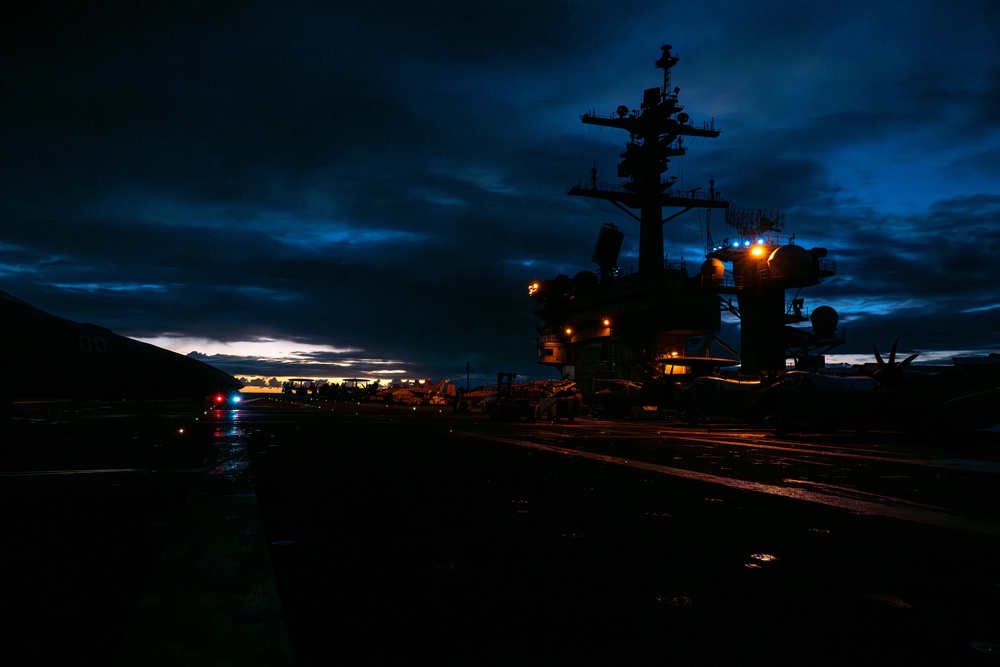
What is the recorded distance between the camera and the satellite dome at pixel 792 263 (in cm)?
5491

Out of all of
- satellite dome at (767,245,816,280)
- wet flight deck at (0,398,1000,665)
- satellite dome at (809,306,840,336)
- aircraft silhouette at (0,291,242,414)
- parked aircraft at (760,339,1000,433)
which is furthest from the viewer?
satellite dome at (809,306,840,336)

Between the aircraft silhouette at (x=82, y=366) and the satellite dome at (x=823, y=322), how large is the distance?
218 ft

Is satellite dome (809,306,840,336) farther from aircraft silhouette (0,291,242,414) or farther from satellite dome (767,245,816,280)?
aircraft silhouette (0,291,242,414)

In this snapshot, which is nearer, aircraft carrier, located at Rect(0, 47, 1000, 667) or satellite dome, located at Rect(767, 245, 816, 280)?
aircraft carrier, located at Rect(0, 47, 1000, 667)

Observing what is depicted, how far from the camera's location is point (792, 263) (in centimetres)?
Answer: 5509

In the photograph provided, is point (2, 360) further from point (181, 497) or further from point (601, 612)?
point (601, 612)

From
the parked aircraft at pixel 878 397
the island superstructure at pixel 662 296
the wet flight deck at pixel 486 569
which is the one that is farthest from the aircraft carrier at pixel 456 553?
the island superstructure at pixel 662 296

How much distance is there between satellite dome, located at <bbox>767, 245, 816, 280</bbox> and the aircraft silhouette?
2310 inches

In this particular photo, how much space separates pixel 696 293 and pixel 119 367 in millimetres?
62824

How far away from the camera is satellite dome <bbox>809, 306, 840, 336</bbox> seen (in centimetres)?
6144

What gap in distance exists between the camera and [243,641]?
271 centimetres

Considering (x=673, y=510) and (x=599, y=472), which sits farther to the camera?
(x=599, y=472)

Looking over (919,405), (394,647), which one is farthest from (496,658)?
(919,405)

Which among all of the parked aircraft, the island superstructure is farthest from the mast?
the parked aircraft
